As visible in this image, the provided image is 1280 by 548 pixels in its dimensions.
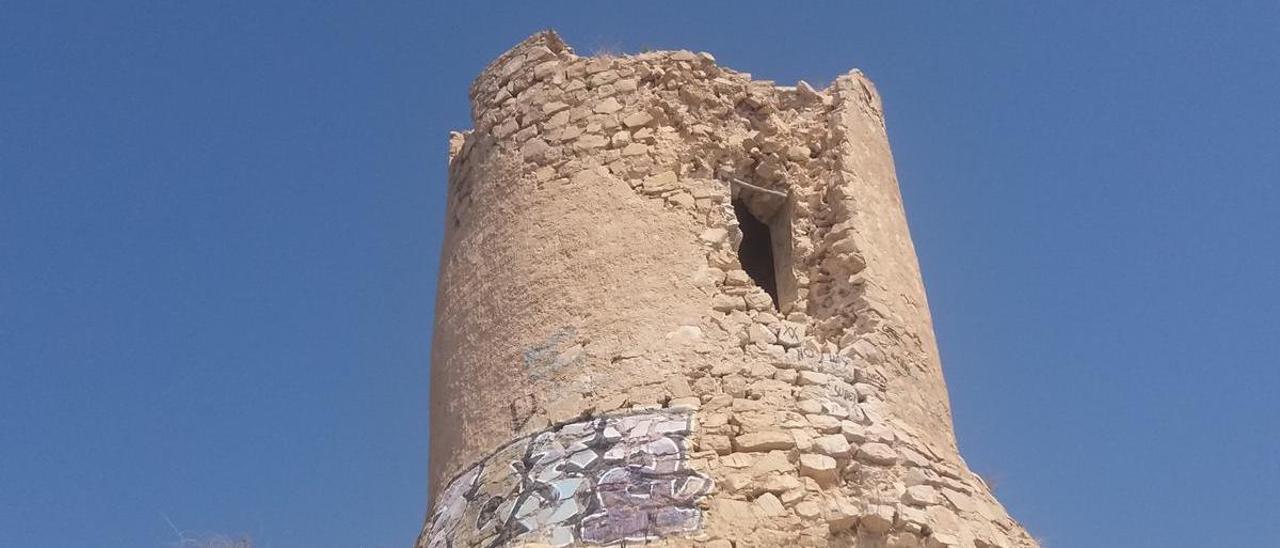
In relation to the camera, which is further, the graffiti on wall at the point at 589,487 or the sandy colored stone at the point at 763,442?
the sandy colored stone at the point at 763,442

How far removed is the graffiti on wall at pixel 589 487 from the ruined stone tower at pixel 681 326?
0.01 meters

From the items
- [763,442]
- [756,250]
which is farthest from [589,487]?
[756,250]

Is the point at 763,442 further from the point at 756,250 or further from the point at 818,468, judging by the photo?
the point at 756,250

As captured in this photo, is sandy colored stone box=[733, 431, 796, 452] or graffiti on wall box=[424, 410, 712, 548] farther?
sandy colored stone box=[733, 431, 796, 452]

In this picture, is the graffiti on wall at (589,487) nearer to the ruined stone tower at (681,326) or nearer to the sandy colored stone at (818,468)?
the ruined stone tower at (681,326)

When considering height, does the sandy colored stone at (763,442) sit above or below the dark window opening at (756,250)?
below

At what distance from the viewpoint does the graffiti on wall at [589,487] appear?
6113 millimetres

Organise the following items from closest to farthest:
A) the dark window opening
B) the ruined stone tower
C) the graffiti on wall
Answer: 1. the graffiti on wall
2. the ruined stone tower
3. the dark window opening

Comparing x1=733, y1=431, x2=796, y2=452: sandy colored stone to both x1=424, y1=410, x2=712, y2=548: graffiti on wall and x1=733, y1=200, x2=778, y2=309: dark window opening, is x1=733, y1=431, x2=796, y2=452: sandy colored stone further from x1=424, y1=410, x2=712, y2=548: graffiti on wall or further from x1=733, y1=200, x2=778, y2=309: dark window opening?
x1=733, y1=200, x2=778, y2=309: dark window opening

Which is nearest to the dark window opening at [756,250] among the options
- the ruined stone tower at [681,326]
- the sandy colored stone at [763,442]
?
the ruined stone tower at [681,326]

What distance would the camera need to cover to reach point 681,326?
6.70 meters

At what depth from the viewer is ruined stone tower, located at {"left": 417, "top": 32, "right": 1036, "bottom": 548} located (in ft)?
20.4

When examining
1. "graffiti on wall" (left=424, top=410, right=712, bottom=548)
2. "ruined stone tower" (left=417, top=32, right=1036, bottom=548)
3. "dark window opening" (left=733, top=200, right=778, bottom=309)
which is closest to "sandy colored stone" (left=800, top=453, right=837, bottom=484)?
"ruined stone tower" (left=417, top=32, right=1036, bottom=548)

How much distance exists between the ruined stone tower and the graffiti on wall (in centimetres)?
1
